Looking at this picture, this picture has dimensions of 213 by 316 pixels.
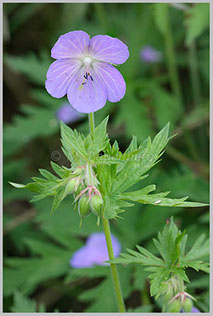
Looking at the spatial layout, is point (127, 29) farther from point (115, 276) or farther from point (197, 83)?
point (115, 276)

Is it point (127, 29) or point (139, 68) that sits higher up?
point (127, 29)

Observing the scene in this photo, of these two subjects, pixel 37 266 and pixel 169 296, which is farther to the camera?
pixel 37 266

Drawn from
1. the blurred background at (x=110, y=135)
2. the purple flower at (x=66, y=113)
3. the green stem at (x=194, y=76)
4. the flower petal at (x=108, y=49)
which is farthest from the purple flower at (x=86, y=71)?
the green stem at (x=194, y=76)

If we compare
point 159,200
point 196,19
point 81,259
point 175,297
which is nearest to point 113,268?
point 175,297

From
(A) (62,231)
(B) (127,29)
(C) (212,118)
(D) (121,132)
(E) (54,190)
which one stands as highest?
(B) (127,29)

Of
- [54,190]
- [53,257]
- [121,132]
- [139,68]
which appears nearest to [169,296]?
[54,190]

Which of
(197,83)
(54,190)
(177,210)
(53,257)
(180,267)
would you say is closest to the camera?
(54,190)

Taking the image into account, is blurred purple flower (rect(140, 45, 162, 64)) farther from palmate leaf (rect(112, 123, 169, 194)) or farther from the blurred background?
palmate leaf (rect(112, 123, 169, 194))
